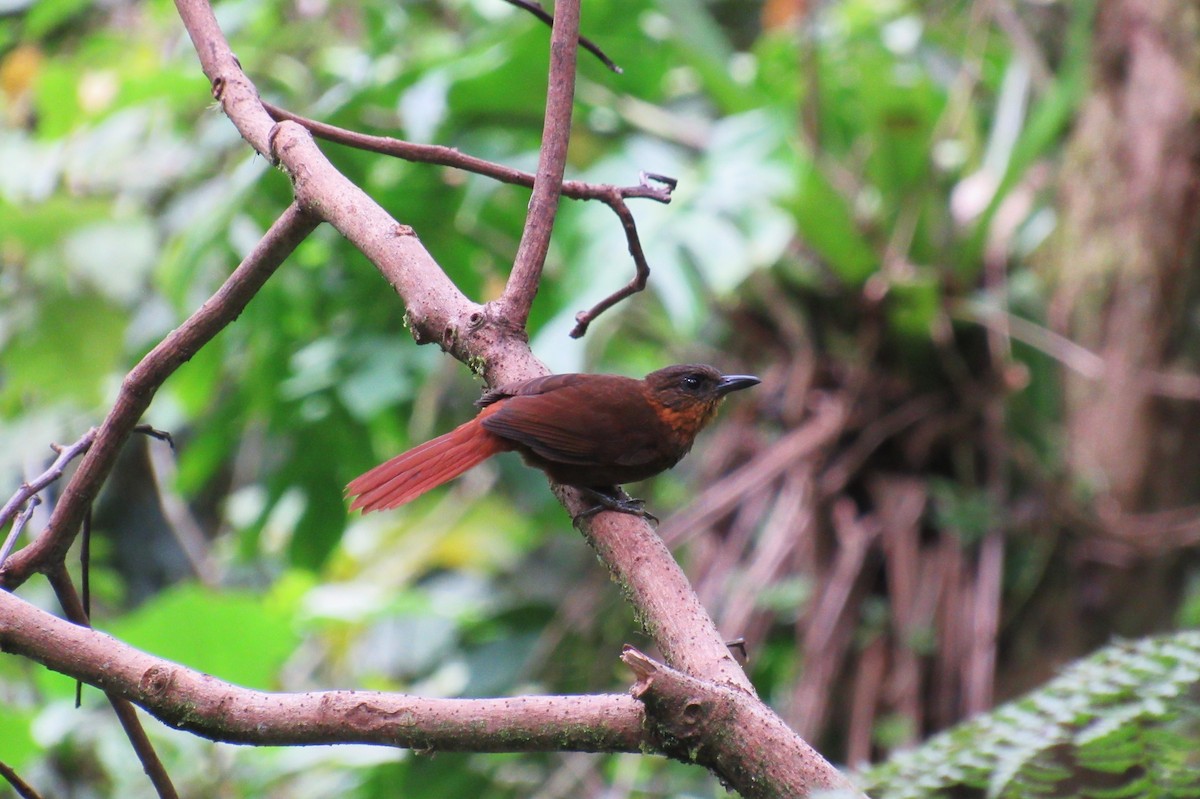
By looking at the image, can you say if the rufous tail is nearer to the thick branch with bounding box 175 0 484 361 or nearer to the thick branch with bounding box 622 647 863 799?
the thick branch with bounding box 175 0 484 361

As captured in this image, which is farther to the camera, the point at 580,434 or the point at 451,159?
the point at 580,434

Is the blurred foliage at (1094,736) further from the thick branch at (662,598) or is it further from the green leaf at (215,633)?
the green leaf at (215,633)

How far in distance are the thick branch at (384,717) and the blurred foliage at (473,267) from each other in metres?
1.53

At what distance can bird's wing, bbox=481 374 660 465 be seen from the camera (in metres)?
2.04

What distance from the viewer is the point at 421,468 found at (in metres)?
1.98

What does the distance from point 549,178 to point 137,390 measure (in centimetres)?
57

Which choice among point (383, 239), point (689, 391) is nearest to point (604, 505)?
point (383, 239)

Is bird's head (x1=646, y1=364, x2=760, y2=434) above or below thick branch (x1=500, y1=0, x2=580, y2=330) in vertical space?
above

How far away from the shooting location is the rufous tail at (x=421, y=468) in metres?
1.91

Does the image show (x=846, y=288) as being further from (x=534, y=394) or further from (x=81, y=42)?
(x=81, y=42)

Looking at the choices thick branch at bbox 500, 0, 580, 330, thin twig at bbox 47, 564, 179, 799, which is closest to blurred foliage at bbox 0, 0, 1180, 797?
Result: thick branch at bbox 500, 0, 580, 330

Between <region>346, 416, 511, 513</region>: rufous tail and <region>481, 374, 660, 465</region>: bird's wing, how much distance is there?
1.7 inches

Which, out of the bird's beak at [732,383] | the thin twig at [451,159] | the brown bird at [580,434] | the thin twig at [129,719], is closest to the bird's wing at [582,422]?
the brown bird at [580,434]

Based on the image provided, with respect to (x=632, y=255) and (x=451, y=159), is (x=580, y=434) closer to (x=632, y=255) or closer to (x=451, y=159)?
(x=632, y=255)
